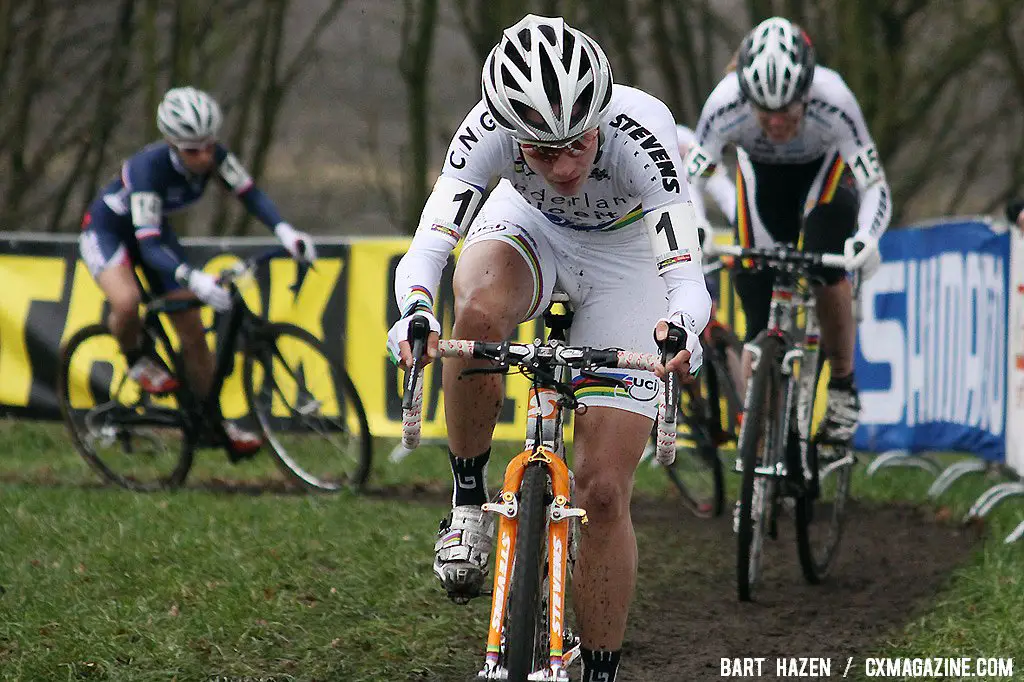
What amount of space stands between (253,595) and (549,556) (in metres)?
1.95

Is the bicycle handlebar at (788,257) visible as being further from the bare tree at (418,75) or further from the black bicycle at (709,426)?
the bare tree at (418,75)

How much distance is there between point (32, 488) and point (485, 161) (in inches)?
194

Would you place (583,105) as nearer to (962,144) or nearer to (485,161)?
(485,161)

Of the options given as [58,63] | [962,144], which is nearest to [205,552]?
[58,63]

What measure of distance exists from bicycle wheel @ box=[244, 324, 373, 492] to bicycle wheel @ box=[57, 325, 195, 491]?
607 mm

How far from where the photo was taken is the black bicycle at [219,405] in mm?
8000

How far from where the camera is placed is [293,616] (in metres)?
5.12

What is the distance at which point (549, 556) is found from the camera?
12.3ft

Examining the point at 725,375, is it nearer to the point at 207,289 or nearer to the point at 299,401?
the point at 299,401

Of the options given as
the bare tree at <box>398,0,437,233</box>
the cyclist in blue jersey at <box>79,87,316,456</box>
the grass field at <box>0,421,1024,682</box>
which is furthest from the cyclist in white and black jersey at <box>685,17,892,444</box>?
the bare tree at <box>398,0,437,233</box>

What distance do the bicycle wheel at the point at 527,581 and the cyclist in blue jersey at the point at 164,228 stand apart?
4.66m

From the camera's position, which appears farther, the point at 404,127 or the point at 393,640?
the point at 404,127

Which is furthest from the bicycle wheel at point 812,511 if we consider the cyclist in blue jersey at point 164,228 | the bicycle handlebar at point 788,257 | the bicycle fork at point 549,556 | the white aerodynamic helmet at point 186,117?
the white aerodynamic helmet at point 186,117

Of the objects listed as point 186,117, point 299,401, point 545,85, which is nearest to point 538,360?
point 545,85
